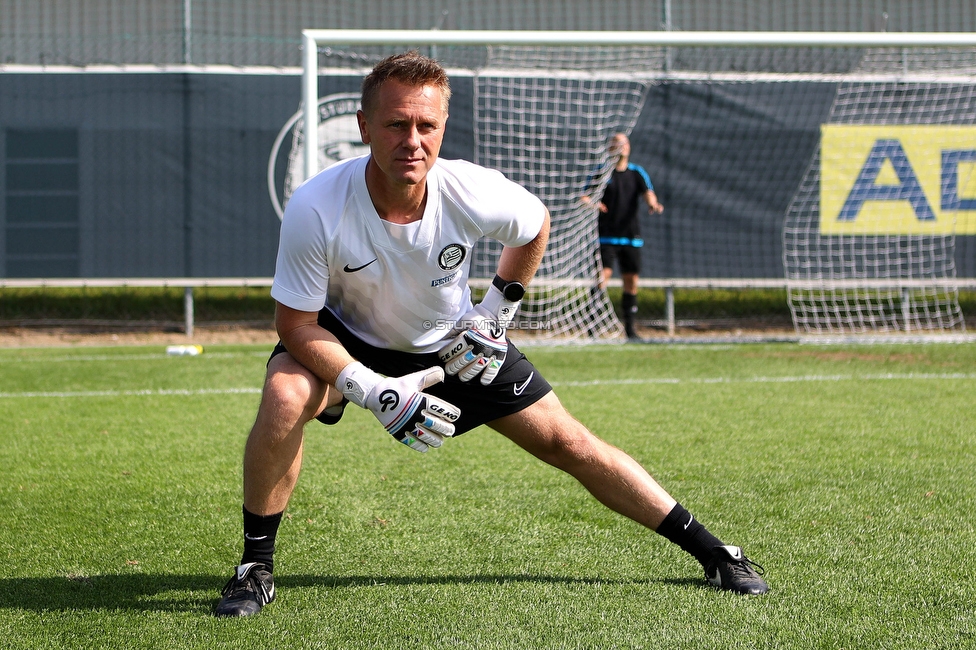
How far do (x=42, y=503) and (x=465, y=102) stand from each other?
8.78 metres

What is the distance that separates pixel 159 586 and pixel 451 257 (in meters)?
1.51

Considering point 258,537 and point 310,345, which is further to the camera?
point 258,537

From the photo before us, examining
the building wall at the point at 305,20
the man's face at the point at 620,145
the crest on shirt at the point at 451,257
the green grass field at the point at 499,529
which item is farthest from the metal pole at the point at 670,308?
the crest on shirt at the point at 451,257

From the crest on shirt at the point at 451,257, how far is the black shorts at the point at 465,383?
34cm

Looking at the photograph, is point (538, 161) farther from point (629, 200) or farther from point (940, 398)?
point (940, 398)

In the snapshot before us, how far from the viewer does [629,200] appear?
1133cm

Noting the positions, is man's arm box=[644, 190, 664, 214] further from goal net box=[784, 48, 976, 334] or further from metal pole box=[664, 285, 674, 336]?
goal net box=[784, 48, 976, 334]

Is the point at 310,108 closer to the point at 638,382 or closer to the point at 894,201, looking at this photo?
the point at 638,382

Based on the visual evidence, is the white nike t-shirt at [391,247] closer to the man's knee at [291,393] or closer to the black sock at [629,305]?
the man's knee at [291,393]

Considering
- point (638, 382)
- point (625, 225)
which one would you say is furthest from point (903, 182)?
point (638, 382)

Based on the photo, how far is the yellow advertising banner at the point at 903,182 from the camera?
1181 cm

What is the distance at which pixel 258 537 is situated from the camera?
322cm

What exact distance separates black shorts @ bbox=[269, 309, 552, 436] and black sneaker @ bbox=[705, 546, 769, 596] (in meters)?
0.83

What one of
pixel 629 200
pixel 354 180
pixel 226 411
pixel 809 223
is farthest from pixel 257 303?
pixel 354 180
